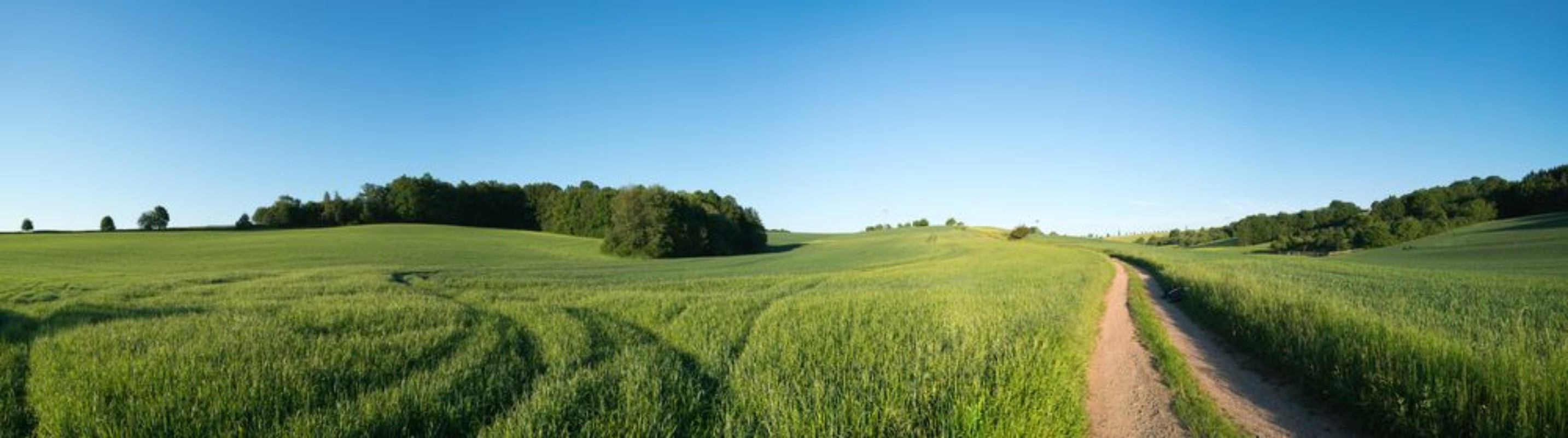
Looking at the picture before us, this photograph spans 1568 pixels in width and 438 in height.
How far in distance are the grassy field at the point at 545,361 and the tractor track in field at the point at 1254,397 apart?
76.7 inches

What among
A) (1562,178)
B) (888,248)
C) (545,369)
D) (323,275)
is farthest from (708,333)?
(1562,178)

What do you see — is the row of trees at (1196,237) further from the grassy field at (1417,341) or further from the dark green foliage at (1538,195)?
the grassy field at (1417,341)

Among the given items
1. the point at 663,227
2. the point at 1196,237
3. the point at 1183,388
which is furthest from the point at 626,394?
the point at 1196,237

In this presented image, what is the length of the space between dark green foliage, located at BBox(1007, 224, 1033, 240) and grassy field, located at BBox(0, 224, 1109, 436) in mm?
91665

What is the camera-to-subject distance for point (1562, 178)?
72562 millimetres

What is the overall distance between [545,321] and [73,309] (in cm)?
1194

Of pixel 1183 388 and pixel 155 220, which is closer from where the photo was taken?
pixel 1183 388

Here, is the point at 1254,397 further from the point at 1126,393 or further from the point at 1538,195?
the point at 1538,195

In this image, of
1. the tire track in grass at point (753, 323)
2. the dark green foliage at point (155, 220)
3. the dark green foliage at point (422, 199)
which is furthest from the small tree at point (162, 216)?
the tire track in grass at point (753, 323)

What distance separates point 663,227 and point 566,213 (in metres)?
39.4

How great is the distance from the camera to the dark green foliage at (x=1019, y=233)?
106250 millimetres

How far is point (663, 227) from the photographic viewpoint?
6047cm

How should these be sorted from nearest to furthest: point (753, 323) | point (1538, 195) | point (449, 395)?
1. point (449, 395)
2. point (753, 323)
3. point (1538, 195)

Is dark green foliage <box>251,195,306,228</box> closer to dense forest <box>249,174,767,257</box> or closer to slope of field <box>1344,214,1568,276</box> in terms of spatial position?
dense forest <box>249,174,767,257</box>
